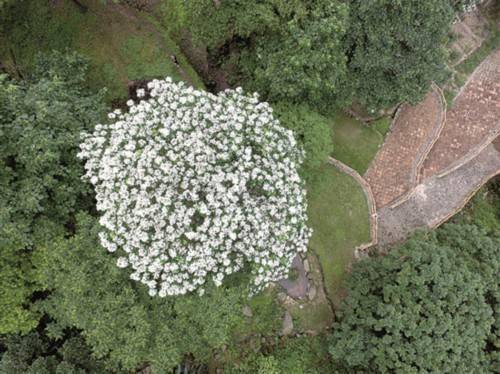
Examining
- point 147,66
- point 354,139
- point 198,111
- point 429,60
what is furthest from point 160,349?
point 429,60

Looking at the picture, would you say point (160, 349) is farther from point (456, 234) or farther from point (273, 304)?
point (456, 234)

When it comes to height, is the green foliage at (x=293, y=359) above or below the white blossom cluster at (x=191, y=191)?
below

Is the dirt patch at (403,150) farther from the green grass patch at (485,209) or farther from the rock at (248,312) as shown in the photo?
the rock at (248,312)

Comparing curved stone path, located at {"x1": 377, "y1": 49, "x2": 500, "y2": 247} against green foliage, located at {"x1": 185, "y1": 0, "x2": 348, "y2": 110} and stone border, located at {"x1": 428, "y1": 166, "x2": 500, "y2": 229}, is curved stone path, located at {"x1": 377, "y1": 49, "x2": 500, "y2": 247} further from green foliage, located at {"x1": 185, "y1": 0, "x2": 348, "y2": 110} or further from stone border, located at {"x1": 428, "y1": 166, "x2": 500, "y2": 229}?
green foliage, located at {"x1": 185, "y1": 0, "x2": 348, "y2": 110}

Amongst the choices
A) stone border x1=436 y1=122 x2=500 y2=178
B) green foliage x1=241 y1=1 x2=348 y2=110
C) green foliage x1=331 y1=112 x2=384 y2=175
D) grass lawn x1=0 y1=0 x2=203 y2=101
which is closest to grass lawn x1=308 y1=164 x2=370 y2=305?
green foliage x1=331 y1=112 x2=384 y2=175

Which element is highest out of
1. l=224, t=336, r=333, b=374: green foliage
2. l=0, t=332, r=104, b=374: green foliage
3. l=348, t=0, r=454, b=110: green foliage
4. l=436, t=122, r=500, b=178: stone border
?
l=348, t=0, r=454, b=110: green foliage

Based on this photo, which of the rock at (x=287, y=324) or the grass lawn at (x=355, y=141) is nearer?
the rock at (x=287, y=324)

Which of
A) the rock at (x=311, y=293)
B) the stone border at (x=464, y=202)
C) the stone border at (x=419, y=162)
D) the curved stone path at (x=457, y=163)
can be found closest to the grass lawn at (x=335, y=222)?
the rock at (x=311, y=293)
